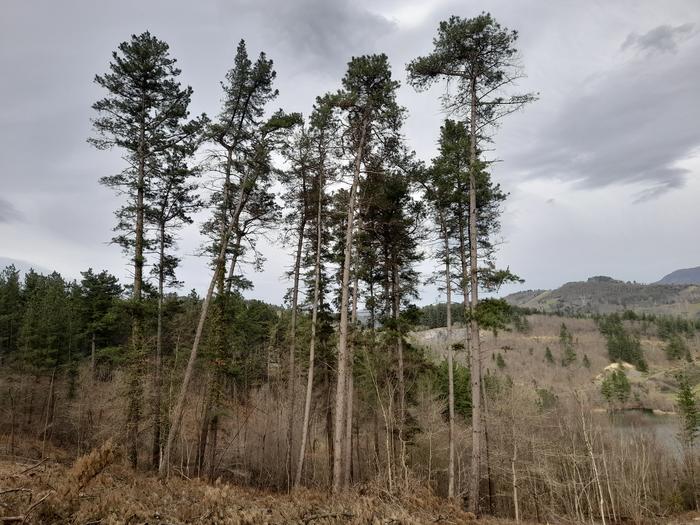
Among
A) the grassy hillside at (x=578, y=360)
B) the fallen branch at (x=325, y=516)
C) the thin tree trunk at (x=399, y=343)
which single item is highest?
the thin tree trunk at (x=399, y=343)

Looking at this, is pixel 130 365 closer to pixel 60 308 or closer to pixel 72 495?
pixel 72 495

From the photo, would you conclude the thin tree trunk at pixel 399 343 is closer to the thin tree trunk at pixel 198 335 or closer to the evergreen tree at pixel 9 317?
the thin tree trunk at pixel 198 335

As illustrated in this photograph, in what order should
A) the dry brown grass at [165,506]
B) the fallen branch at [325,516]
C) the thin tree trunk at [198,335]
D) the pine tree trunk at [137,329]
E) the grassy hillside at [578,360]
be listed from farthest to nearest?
the grassy hillside at [578,360], the pine tree trunk at [137,329], the thin tree trunk at [198,335], the fallen branch at [325,516], the dry brown grass at [165,506]

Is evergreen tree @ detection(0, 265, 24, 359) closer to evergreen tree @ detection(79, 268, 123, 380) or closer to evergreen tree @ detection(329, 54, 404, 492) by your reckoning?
evergreen tree @ detection(79, 268, 123, 380)

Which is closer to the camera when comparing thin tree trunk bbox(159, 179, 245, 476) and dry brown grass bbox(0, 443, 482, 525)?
dry brown grass bbox(0, 443, 482, 525)

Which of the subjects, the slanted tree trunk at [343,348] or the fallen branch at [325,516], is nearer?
the fallen branch at [325,516]

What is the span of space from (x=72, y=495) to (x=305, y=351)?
613 inches

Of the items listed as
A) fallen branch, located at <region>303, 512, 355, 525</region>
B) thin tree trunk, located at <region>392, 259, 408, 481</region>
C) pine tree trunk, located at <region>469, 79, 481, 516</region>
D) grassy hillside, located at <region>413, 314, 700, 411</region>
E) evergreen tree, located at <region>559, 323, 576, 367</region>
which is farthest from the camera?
evergreen tree, located at <region>559, 323, 576, 367</region>

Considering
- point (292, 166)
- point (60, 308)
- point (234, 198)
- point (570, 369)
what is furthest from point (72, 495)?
point (570, 369)

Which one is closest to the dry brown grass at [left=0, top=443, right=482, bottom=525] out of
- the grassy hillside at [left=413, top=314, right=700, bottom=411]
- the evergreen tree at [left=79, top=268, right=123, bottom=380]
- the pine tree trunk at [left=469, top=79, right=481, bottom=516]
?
the pine tree trunk at [left=469, top=79, right=481, bottom=516]

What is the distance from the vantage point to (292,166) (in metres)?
16.3

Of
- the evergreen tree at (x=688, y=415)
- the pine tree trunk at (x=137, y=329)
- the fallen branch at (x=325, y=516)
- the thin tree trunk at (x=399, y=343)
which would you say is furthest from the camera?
the evergreen tree at (x=688, y=415)

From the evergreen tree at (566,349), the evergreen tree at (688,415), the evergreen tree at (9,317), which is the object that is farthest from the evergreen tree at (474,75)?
the evergreen tree at (566,349)

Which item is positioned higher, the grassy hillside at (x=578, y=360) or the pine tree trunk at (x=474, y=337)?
the pine tree trunk at (x=474, y=337)
